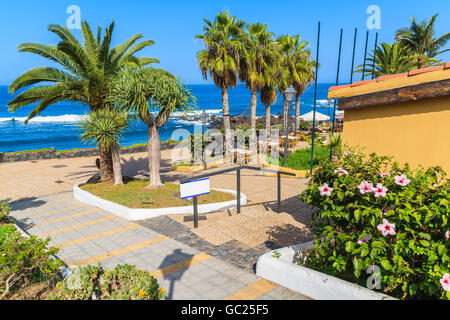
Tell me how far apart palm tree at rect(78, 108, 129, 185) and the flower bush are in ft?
32.8

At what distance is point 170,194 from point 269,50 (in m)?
14.1

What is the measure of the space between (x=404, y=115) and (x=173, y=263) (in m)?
5.13

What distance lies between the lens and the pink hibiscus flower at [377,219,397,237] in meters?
3.67

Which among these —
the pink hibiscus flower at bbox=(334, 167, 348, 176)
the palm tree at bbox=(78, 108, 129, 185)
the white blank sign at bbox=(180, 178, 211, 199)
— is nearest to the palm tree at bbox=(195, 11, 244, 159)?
the palm tree at bbox=(78, 108, 129, 185)

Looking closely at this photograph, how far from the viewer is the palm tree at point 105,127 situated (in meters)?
12.5

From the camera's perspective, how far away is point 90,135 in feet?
40.8

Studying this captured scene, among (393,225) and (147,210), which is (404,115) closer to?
(393,225)

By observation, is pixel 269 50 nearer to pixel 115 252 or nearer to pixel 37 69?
pixel 37 69

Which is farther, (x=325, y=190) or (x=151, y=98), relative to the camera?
(x=151, y=98)

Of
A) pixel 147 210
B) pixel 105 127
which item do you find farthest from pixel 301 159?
pixel 147 210

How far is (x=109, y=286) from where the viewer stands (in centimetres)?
412

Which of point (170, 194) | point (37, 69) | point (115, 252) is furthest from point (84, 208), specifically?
point (37, 69)

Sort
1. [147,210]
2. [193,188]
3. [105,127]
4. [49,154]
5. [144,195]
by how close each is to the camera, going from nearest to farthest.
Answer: [193,188]
[147,210]
[144,195]
[105,127]
[49,154]

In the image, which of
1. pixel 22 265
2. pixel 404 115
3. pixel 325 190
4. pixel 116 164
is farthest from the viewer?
pixel 116 164
